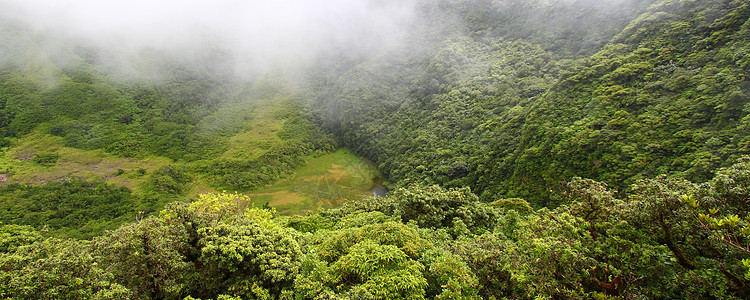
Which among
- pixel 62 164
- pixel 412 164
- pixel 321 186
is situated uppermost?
pixel 62 164

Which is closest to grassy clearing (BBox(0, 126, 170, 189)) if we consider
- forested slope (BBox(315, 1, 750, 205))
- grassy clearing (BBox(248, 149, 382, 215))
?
grassy clearing (BBox(248, 149, 382, 215))

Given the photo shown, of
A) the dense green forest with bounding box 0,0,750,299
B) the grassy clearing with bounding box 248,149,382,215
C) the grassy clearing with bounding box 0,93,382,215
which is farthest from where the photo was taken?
the grassy clearing with bounding box 248,149,382,215

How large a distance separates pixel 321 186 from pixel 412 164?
26.7 meters

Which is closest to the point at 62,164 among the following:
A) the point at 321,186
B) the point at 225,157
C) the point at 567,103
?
the point at 225,157

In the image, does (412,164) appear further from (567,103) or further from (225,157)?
(225,157)

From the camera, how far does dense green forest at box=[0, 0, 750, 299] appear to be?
13.5 metres

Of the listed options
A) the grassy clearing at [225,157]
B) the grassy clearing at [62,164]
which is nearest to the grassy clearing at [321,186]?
the grassy clearing at [225,157]

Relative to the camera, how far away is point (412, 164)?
79.8 m

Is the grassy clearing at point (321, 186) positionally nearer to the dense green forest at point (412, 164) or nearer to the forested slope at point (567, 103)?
the dense green forest at point (412, 164)

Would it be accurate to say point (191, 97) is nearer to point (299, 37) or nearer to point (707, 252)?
point (299, 37)

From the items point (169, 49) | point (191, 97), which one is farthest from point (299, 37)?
point (191, 97)

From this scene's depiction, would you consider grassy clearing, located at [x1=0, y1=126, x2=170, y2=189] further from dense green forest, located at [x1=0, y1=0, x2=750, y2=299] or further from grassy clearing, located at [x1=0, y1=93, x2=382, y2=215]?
dense green forest, located at [x1=0, y1=0, x2=750, y2=299]

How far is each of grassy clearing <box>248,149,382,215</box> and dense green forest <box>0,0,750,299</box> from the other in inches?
29.6

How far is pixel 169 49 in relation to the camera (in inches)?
5482
